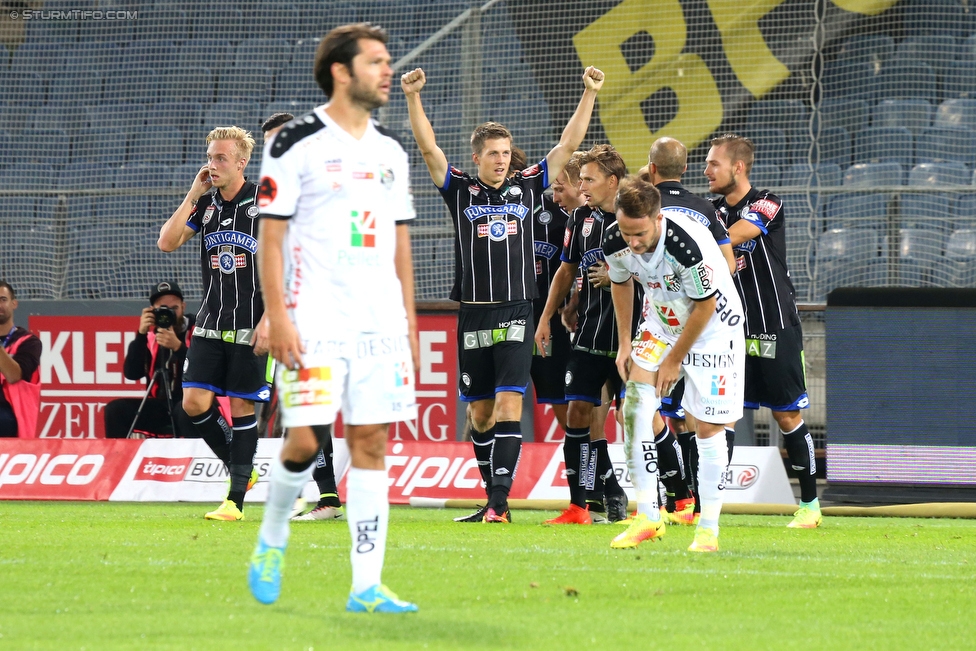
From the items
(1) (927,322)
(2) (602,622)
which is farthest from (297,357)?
(1) (927,322)

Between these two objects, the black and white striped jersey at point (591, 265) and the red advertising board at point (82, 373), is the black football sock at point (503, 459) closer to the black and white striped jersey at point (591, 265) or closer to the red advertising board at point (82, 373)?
the black and white striped jersey at point (591, 265)

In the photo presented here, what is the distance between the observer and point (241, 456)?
7.98 metres

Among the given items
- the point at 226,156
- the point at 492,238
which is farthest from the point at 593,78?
the point at 226,156

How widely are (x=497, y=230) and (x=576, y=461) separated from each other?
1.55 m

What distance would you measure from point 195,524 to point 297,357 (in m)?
3.73

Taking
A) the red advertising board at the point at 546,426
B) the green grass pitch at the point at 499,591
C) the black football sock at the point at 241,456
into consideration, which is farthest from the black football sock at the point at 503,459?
the red advertising board at the point at 546,426

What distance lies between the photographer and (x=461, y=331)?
7980 millimetres

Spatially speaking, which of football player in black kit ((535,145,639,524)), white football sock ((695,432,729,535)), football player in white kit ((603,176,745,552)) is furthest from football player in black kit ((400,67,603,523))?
white football sock ((695,432,729,535))

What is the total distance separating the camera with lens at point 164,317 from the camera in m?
10.6

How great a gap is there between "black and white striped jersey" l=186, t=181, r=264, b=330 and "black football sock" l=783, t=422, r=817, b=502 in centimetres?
341

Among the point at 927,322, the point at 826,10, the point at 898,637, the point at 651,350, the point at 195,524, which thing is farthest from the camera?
the point at 826,10

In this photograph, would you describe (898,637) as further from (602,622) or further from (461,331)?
(461,331)

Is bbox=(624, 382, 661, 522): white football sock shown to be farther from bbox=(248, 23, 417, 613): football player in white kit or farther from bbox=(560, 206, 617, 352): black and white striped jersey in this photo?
bbox=(248, 23, 417, 613): football player in white kit

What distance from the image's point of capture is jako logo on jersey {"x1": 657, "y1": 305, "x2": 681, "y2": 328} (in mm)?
6047
